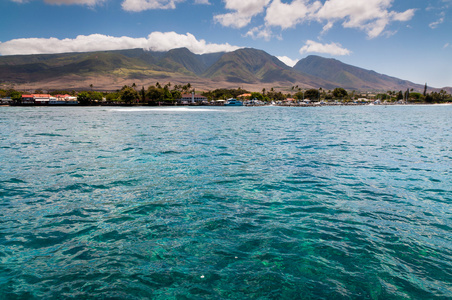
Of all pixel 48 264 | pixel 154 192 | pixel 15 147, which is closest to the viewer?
pixel 48 264

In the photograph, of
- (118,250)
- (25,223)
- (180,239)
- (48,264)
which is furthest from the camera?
(25,223)

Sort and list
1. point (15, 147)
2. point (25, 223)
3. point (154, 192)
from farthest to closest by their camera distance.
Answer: point (15, 147) → point (154, 192) → point (25, 223)

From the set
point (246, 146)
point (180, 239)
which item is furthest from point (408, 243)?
point (246, 146)

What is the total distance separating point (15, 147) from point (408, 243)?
37041 millimetres

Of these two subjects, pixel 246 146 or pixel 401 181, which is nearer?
pixel 401 181

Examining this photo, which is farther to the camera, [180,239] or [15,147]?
[15,147]

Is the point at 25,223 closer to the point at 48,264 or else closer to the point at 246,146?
the point at 48,264

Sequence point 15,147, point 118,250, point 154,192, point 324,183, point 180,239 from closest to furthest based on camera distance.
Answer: point 118,250 → point 180,239 → point 154,192 → point 324,183 → point 15,147

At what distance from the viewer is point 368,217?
1185 centimetres

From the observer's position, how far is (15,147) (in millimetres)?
30703

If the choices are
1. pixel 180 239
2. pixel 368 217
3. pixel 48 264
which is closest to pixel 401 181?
pixel 368 217

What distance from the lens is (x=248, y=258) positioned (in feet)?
28.0

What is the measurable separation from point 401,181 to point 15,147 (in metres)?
37.6

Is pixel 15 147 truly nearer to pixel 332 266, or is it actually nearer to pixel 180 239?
pixel 180 239
